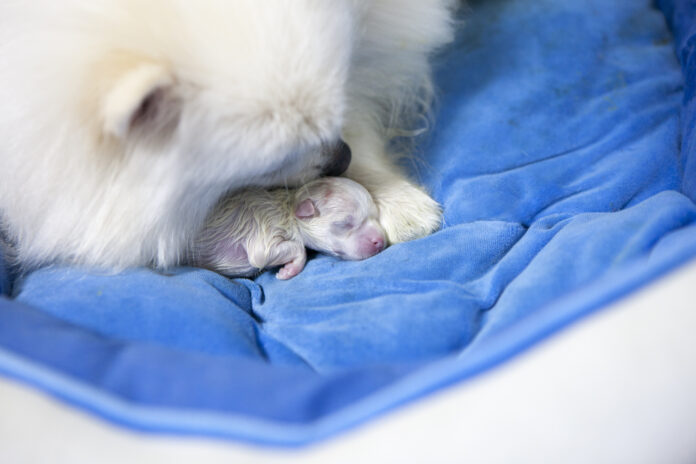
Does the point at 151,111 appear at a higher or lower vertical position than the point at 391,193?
higher

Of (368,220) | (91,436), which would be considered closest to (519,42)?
(368,220)

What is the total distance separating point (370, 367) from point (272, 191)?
847 mm

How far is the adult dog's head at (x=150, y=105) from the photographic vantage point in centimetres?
120

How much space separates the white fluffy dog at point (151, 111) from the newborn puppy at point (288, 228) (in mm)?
146

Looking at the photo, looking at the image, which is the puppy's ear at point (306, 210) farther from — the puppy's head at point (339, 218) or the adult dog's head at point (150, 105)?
the adult dog's head at point (150, 105)

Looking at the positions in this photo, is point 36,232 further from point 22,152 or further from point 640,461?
point 640,461

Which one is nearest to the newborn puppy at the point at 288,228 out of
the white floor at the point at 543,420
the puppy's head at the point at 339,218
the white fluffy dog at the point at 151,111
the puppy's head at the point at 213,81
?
the puppy's head at the point at 339,218

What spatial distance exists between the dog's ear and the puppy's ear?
604 millimetres

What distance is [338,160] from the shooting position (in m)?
1.66

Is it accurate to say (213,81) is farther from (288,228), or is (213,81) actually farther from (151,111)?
(288,228)

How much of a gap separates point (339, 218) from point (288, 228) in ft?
0.51

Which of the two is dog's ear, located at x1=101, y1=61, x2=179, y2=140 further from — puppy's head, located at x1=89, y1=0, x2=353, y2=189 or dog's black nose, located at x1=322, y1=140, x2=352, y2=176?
dog's black nose, located at x1=322, y1=140, x2=352, y2=176

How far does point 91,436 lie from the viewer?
0.98 metres

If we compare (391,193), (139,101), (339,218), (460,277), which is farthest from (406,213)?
(139,101)
